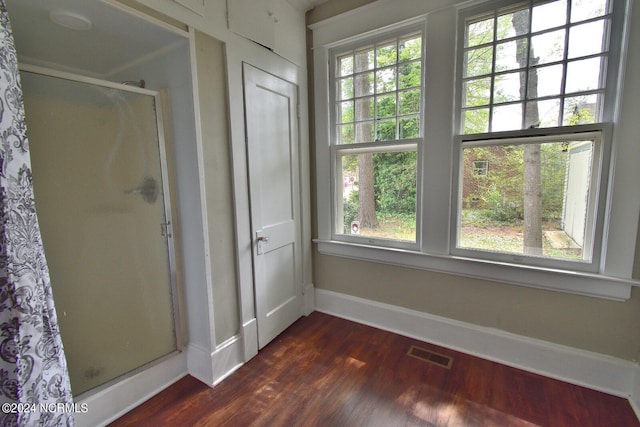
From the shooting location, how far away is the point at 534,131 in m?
1.70

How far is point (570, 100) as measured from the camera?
163 cm

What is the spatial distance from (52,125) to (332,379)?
2.14 m

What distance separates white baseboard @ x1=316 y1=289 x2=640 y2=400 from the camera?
1611 millimetres

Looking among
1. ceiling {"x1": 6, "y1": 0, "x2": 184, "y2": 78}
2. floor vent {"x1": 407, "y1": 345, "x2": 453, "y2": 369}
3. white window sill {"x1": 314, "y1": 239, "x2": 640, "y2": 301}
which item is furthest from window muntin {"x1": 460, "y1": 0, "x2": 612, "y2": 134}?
ceiling {"x1": 6, "y1": 0, "x2": 184, "y2": 78}

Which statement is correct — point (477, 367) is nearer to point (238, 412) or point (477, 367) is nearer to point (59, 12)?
point (238, 412)

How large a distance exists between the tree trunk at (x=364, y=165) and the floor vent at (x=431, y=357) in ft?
3.27

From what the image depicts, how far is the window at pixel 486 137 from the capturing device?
5.11 feet

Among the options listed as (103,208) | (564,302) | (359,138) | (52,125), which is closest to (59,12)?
(52,125)

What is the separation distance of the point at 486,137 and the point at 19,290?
2.42 meters

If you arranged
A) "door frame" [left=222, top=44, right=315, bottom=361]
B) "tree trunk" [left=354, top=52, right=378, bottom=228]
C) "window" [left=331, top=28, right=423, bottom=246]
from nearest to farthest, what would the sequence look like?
"door frame" [left=222, top=44, right=315, bottom=361], "window" [left=331, top=28, right=423, bottom=246], "tree trunk" [left=354, top=52, right=378, bottom=228]

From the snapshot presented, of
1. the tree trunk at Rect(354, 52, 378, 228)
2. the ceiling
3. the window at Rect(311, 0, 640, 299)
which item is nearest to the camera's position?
the ceiling

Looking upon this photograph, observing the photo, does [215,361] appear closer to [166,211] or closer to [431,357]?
[166,211]

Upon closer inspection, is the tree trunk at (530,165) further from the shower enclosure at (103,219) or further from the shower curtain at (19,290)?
the shower curtain at (19,290)

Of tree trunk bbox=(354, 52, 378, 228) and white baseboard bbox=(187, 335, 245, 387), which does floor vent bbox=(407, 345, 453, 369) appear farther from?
white baseboard bbox=(187, 335, 245, 387)
